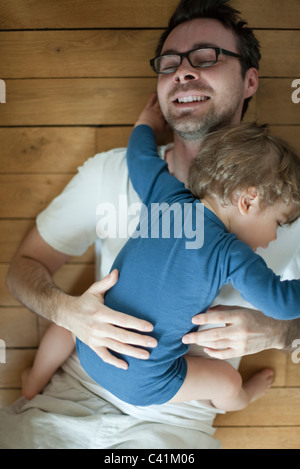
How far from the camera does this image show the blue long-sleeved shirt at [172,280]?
1.93 feet

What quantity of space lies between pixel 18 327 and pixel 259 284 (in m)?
0.58

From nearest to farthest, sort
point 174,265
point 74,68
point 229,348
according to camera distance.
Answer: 1. point 174,265
2. point 229,348
3. point 74,68

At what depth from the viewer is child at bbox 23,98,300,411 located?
23.2 inches

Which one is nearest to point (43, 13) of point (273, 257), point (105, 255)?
point (105, 255)

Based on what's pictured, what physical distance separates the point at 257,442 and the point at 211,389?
0.38 metres

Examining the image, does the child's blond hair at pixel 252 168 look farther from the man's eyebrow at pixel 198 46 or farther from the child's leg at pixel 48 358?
the child's leg at pixel 48 358

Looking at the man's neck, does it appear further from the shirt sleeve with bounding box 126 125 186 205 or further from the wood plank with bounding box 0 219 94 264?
the wood plank with bounding box 0 219 94 264

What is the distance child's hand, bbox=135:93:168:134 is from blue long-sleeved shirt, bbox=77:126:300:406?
0.57 feet

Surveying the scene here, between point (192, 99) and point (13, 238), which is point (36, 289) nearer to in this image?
point (13, 238)

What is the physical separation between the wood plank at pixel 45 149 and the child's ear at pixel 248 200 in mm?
418

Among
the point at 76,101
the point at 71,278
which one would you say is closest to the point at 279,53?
the point at 76,101

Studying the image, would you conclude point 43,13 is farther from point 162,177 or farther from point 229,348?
point 229,348

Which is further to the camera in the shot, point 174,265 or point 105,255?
point 105,255
